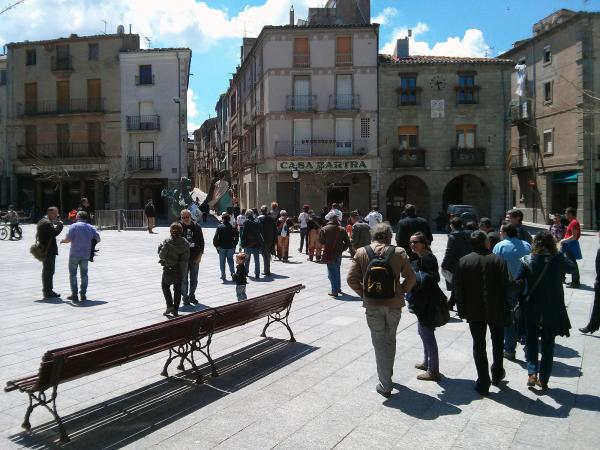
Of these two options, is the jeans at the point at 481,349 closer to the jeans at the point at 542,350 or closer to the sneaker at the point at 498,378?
the sneaker at the point at 498,378

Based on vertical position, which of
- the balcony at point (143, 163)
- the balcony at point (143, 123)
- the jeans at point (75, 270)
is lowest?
the jeans at point (75, 270)

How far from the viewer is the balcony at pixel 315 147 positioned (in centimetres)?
3444

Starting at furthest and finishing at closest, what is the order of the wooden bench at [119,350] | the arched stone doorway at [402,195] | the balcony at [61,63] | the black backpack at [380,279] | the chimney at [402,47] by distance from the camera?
1. the balcony at [61,63]
2. the chimney at [402,47]
3. the arched stone doorway at [402,195]
4. the black backpack at [380,279]
5. the wooden bench at [119,350]

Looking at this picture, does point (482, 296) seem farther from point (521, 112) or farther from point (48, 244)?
point (521, 112)

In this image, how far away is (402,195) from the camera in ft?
124

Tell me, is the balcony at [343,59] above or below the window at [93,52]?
below

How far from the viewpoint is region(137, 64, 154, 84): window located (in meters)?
39.4

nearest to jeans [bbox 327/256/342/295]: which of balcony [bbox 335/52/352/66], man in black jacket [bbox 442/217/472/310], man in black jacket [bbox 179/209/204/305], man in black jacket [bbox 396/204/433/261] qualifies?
man in black jacket [bbox 396/204/433/261]

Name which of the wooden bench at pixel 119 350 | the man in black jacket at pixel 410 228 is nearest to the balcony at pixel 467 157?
the man in black jacket at pixel 410 228

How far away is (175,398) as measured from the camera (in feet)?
17.9

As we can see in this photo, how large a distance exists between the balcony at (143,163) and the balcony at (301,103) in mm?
10875

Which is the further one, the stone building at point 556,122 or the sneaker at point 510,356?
the stone building at point 556,122

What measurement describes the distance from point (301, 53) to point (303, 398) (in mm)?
31367

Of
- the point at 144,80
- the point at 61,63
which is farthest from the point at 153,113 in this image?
the point at 61,63
